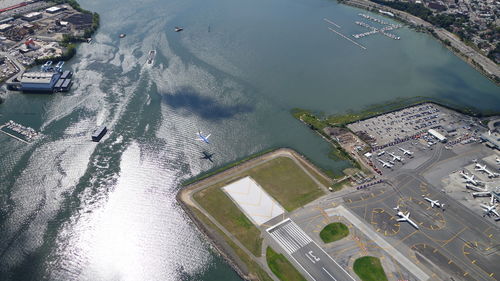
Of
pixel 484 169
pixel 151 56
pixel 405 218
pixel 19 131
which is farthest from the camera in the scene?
pixel 151 56

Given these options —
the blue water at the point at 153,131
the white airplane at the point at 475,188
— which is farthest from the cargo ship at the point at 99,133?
the white airplane at the point at 475,188

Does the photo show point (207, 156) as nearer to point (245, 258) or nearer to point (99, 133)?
point (99, 133)

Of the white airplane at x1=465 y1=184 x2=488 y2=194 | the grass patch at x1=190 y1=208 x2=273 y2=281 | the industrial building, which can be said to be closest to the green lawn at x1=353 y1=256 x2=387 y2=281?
the grass patch at x1=190 y1=208 x2=273 y2=281

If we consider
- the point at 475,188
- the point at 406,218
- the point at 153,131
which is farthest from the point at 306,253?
the point at 153,131

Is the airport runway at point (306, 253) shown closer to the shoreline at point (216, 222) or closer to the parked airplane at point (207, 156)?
the shoreline at point (216, 222)

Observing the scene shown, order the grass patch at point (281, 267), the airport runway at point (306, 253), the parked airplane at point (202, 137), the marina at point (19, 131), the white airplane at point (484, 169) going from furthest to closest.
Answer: the parked airplane at point (202, 137) < the marina at point (19, 131) < the white airplane at point (484, 169) < the airport runway at point (306, 253) < the grass patch at point (281, 267)

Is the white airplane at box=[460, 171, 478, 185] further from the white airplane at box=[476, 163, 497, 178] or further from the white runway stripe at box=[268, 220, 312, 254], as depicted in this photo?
the white runway stripe at box=[268, 220, 312, 254]

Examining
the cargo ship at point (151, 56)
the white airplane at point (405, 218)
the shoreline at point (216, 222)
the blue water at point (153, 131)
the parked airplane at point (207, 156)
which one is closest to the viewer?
the shoreline at point (216, 222)
